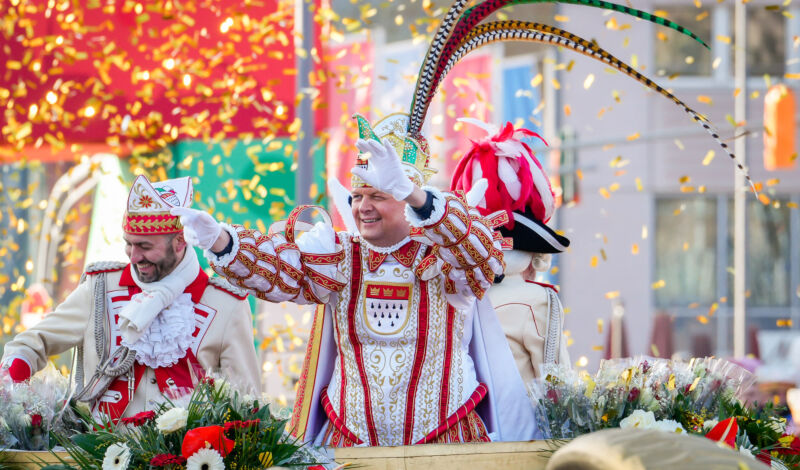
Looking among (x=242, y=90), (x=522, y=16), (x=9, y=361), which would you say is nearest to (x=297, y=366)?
(x=242, y=90)

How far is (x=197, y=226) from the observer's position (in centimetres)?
339

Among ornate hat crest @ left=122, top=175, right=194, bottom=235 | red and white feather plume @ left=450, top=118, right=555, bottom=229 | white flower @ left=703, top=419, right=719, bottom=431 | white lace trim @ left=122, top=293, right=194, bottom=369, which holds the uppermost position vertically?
red and white feather plume @ left=450, top=118, right=555, bottom=229

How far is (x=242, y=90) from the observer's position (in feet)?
20.7

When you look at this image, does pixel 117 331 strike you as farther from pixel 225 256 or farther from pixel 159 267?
pixel 225 256

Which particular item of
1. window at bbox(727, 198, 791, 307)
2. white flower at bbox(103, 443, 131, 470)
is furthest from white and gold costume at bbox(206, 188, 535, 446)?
window at bbox(727, 198, 791, 307)

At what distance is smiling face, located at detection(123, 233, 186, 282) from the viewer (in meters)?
4.20

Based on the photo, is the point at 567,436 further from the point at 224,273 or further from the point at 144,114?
the point at 144,114

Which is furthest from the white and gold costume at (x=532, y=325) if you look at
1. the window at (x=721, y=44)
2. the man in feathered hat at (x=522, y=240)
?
the window at (x=721, y=44)

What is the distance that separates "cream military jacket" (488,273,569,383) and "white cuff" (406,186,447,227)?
137 cm

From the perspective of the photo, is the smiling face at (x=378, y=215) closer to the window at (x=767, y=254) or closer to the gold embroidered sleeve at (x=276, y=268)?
the gold embroidered sleeve at (x=276, y=268)

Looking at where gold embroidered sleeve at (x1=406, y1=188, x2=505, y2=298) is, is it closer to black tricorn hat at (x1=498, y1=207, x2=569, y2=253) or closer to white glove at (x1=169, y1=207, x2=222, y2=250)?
white glove at (x1=169, y1=207, x2=222, y2=250)

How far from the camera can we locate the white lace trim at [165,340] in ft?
13.8

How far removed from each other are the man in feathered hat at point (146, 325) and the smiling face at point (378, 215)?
689 millimetres

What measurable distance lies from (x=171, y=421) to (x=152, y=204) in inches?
50.7
